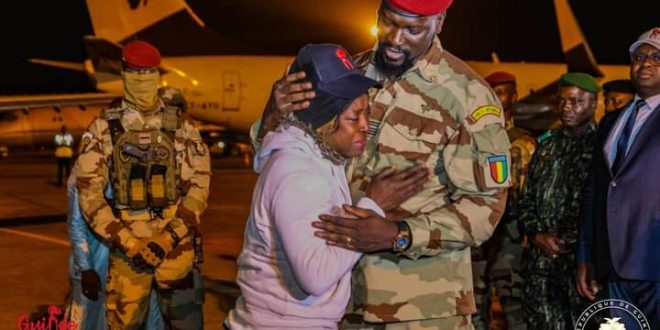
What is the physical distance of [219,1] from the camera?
67.1 meters

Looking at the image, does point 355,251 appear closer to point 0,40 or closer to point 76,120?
point 76,120

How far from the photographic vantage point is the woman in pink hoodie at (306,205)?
7.77 ft

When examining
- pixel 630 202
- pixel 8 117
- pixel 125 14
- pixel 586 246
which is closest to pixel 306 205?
pixel 630 202

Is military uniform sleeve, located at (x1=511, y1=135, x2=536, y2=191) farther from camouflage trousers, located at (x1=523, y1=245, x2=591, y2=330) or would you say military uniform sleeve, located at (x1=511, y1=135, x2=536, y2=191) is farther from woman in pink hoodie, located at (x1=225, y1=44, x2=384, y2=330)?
woman in pink hoodie, located at (x1=225, y1=44, x2=384, y2=330)

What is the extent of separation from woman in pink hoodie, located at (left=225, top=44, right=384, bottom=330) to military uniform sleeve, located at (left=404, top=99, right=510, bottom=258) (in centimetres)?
28

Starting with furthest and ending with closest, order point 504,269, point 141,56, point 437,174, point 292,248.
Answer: point 504,269 < point 141,56 < point 437,174 < point 292,248

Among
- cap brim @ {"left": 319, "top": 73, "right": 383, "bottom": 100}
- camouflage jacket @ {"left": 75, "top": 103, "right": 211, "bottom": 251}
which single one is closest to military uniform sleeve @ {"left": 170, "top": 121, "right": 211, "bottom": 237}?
camouflage jacket @ {"left": 75, "top": 103, "right": 211, "bottom": 251}

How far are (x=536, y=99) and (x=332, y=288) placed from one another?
70.8ft

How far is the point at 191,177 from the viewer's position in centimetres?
505

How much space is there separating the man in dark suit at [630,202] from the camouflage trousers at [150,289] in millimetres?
2210

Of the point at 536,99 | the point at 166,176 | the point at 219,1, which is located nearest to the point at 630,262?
the point at 166,176

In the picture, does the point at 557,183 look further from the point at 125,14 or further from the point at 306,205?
the point at 125,14

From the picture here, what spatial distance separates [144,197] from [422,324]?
2.35m

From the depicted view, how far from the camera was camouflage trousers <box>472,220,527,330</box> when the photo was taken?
5926 millimetres
